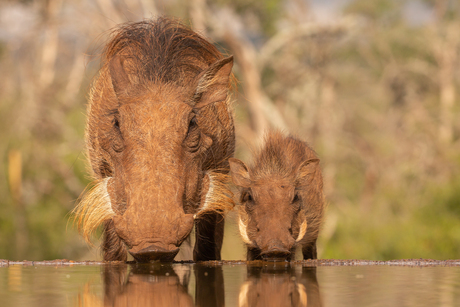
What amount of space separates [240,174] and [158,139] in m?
1.43

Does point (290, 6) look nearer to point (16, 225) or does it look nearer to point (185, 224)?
point (16, 225)

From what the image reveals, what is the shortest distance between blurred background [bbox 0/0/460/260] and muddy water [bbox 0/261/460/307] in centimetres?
910

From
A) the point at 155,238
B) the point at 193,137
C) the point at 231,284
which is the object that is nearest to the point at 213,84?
the point at 193,137

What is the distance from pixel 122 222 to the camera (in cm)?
315

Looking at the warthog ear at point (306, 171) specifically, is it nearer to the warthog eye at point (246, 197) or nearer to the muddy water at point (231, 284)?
the warthog eye at point (246, 197)

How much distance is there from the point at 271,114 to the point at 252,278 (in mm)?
13079

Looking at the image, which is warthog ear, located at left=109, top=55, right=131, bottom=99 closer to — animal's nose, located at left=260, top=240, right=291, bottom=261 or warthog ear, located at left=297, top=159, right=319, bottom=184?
animal's nose, located at left=260, top=240, right=291, bottom=261

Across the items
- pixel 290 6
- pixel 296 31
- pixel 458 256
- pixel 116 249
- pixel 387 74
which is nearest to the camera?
pixel 116 249

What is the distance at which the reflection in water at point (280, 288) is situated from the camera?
235cm

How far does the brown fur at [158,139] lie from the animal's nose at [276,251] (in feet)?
1.37

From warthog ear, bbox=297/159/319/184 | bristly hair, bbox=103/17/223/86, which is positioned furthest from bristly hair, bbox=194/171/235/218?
warthog ear, bbox=297/159/319/184

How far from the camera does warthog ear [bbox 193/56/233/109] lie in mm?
3957

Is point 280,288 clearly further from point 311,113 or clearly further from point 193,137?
point 311,113

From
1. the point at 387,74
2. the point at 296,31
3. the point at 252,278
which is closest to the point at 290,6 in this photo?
the point at 296,31
